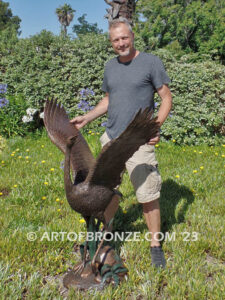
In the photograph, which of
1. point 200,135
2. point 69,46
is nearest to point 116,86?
point 200,135

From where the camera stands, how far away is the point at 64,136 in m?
2.28

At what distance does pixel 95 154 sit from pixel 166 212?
5.91 ft

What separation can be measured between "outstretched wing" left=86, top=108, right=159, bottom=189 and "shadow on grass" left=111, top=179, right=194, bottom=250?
107 centimetres

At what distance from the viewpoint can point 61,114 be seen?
2.37 meters

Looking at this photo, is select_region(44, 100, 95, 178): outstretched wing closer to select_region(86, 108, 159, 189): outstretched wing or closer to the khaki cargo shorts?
select_region(86, 108, 159, 189): outstretched wing

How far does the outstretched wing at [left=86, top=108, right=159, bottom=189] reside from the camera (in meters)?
1.76

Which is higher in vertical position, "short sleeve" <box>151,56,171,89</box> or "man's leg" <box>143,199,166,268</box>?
"short sleeve" <box>151,56,171,89</box>

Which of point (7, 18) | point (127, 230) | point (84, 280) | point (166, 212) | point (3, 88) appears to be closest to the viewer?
point (84, 280)

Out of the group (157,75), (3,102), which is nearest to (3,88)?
(3,102)

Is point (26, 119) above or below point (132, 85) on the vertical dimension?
below

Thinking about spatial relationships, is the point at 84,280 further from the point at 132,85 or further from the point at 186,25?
the point at 186,25

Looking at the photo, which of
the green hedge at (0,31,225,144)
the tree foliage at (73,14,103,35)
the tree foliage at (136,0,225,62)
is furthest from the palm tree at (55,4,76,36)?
the green hedge at (0,31,225,144)

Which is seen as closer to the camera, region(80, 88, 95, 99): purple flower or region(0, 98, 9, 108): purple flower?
region(0, 98, 9, 108): purple flower

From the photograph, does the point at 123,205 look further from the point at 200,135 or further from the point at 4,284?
the point at 200,135
